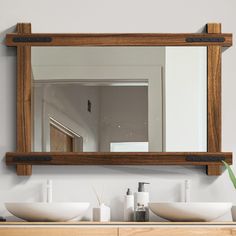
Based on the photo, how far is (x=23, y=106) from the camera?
3311mm

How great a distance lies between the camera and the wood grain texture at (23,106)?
3303 millimetres

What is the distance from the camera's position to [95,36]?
132 inches

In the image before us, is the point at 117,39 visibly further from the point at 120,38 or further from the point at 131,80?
the point at 131,80

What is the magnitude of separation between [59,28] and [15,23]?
0.21m

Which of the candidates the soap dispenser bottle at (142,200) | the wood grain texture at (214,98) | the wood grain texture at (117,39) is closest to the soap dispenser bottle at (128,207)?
the soap dispenser bottle at (142,200)

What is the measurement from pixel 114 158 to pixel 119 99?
28 cm

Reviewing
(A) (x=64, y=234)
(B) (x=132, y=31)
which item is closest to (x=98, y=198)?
(A) (x=64, y=234)

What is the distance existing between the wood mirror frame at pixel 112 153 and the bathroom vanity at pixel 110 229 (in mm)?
378

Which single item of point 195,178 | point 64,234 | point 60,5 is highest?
point 60,5

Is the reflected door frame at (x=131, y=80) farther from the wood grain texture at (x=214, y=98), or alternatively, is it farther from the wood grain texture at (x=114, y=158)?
the wood grain texture at (x=214, y=98)

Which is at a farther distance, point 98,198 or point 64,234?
point 98,198

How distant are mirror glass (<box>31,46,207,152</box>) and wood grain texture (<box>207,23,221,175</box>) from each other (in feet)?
0.09

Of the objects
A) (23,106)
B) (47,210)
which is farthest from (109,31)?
(47,210)

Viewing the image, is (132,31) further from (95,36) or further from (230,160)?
(230,160)
